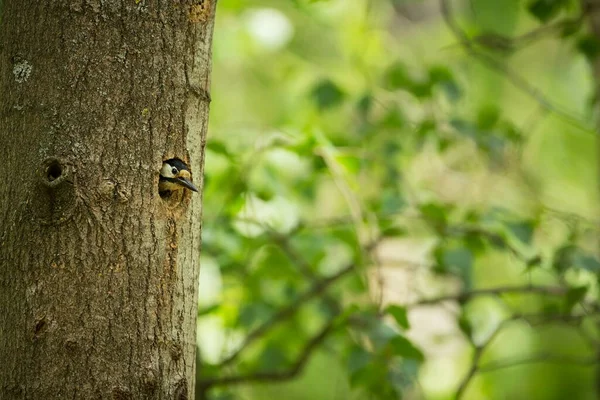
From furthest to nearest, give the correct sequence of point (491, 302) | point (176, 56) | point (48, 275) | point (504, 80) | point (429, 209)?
1. point (504, 80)
2. point (491, 302)
3. point (429, 209)
4. point (176, 56)
5. point (48, 275)

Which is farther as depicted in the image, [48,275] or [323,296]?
[323,296]

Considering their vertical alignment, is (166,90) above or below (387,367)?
above

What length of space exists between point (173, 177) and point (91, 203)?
0.16m

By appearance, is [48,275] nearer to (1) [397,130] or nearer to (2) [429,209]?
(2) [429,209]

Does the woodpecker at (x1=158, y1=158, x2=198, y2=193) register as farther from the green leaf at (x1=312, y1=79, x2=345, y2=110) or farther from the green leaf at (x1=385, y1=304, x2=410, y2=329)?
the green leaf at (x1=312, y1=79, x2=345, y2=110)

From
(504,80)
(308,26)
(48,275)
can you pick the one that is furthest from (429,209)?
(308,26)

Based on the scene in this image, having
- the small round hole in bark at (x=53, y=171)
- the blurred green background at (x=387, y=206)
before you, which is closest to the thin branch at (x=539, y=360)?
the blurred green background at (x=387, y=206)

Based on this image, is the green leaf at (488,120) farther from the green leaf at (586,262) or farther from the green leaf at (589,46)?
the green leaf at (586,262)

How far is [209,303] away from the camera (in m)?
2.81

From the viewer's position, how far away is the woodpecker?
1.35 metres

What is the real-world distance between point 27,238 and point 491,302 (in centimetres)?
321

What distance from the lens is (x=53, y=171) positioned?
4.23 feet

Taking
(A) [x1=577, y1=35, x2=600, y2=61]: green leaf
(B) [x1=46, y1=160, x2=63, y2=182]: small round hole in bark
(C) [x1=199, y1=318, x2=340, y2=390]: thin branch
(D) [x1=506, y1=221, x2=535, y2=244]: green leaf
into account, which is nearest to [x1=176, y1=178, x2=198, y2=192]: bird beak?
(B) [x1=46, y1=160, x2=63, y2=182]: small round hole in bark

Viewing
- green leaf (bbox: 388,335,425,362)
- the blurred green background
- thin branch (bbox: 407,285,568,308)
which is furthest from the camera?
thin branch (bbox: 407,285,568,308)
